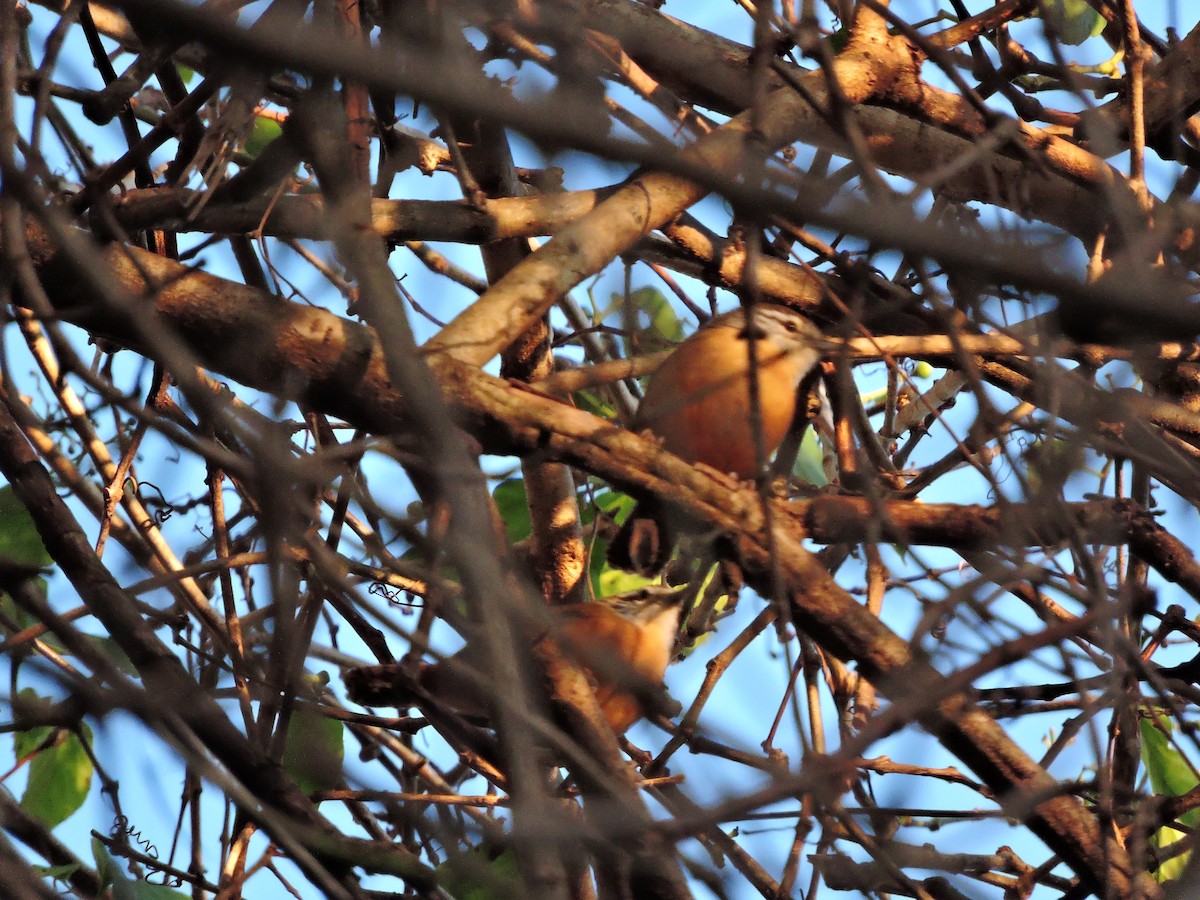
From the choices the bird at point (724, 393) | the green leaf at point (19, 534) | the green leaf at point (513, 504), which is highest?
the bird at point (724, 393)

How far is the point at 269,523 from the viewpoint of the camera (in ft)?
4.64

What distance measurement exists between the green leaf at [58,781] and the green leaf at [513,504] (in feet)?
5.01

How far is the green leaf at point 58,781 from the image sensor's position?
3.74 m

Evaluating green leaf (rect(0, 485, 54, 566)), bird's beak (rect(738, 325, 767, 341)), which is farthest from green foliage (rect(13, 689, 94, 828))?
bird's beak (rect(738, 325, 767, 341))

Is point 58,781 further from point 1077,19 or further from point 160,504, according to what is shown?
point 1077,19

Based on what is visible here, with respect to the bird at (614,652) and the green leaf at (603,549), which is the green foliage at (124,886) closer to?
the bird at (614,652)

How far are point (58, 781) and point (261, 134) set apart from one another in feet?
7.38

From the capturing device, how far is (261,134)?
4.28m

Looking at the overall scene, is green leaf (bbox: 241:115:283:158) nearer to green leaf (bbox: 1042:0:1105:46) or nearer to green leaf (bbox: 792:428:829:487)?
green leaf (bbox: 792:428:829:487)

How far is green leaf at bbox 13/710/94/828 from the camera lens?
374 cm

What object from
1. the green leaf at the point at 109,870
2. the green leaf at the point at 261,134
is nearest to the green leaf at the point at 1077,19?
the green leaf at the point at 261,134

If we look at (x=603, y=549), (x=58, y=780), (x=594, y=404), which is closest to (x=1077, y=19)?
(x=594, y=404)

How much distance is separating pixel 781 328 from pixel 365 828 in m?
2.08

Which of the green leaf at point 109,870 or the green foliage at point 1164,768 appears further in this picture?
the green foliage at point 1164,768
